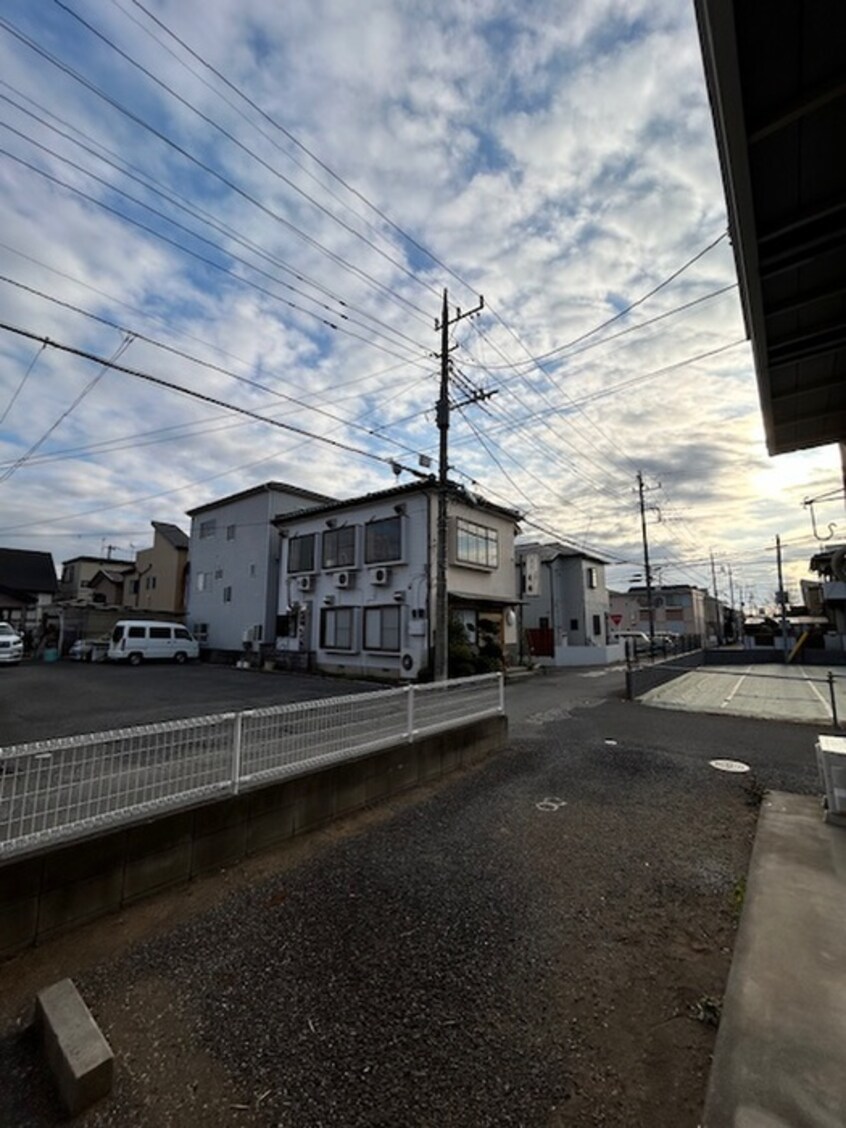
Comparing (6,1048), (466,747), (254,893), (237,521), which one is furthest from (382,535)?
(6,1048)

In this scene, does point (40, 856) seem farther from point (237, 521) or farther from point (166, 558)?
point (166, 558)

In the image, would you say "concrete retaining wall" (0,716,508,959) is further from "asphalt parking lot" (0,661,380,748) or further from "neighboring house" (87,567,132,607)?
"neighboring house" (87,567,132,607)

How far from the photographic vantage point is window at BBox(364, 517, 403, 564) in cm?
1662

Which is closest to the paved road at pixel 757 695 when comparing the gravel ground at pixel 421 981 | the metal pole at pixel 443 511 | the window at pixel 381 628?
the metal pole at pixel 443 511

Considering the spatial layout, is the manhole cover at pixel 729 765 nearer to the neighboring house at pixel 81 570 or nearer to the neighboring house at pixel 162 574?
the neighboring house at pixel 162 574

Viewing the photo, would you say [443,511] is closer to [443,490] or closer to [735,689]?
[443,490]

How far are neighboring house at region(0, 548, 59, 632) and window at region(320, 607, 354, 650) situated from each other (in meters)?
19.3

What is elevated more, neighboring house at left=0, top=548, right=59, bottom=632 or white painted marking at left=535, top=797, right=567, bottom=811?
neighboring house at left=0, top=548, right=59, bottom=632

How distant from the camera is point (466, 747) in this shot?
6.72 metres

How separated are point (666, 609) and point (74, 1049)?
5324cm

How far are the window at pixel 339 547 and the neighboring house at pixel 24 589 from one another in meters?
19.7

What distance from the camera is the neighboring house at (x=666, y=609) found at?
48.0 meters

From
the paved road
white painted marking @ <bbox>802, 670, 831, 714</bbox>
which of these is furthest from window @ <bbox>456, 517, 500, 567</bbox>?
white painted marking @ <bbox>802, 670, 831, 714</bbox>

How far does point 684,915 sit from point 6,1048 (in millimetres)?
3650
